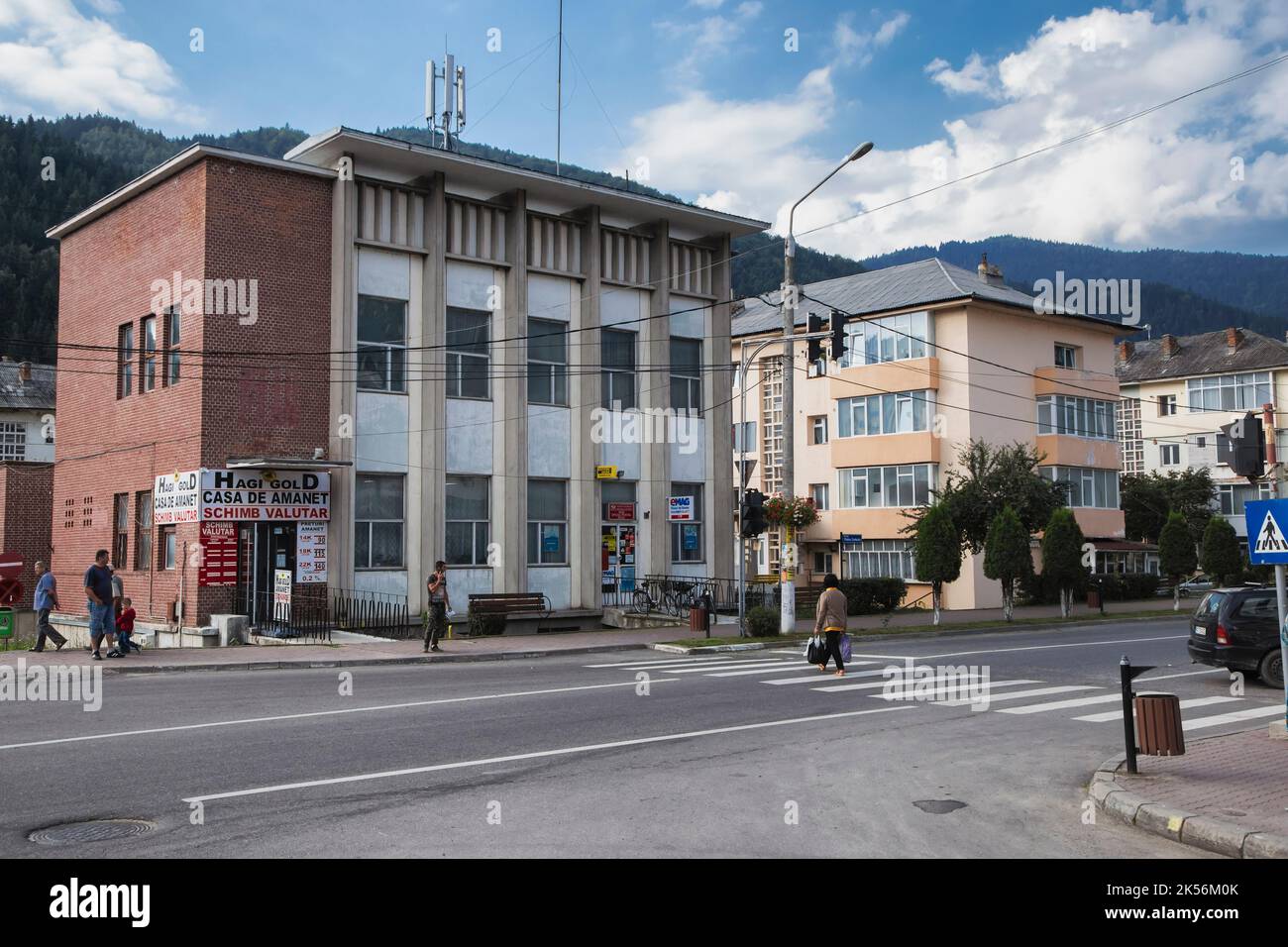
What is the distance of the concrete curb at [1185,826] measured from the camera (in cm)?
716

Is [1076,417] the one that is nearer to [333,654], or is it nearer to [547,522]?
[547,522]

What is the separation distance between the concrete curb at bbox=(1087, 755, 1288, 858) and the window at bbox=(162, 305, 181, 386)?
2300cm

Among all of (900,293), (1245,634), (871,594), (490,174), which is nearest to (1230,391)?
(900,293)

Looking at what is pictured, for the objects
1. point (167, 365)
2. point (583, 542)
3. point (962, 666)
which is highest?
point (167, 365)

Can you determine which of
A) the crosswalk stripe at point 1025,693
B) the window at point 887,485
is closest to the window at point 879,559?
the window at point 887,485

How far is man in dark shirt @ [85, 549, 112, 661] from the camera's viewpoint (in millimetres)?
19266

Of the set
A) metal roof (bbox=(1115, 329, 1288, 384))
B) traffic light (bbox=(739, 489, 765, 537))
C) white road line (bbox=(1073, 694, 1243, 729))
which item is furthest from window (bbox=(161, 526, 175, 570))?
metal roof (bbox=(1115, 329, 1288, 384))

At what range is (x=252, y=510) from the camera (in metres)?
24.9

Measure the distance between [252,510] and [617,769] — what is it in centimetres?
1737

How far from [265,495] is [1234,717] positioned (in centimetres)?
1982

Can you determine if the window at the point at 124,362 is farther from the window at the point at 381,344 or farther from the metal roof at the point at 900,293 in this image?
the metal roof at the point at 900,293
